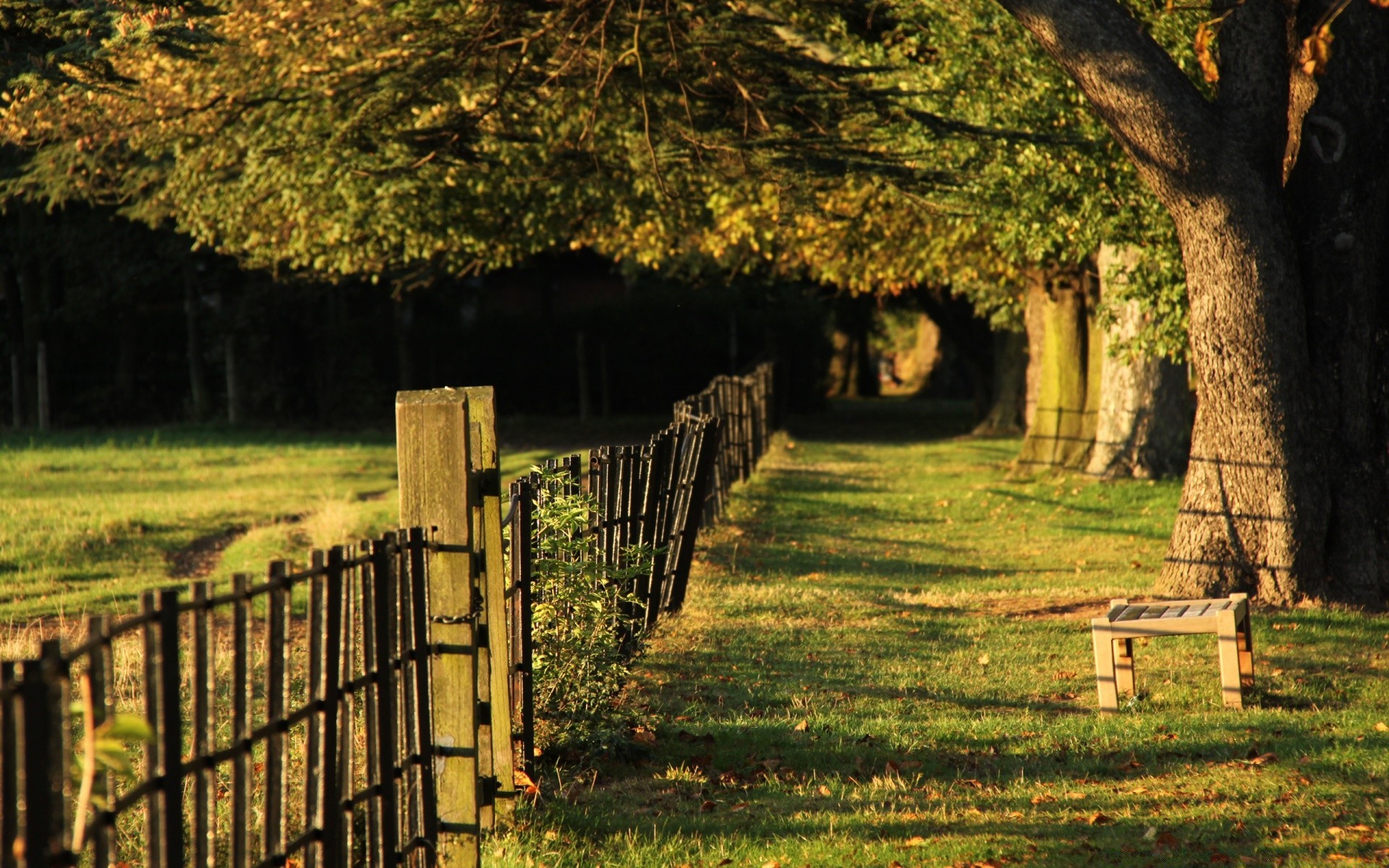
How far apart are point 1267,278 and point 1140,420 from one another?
10220mm

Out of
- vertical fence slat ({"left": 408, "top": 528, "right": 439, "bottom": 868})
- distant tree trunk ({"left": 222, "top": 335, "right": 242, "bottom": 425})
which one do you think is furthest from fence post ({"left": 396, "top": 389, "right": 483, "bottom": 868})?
distant tree trunk ({"left": 222, "top": 335, "right": 242, "bottom": 425})

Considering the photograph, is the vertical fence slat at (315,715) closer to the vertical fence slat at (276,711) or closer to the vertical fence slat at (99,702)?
the vertical fence slat at (276,711)

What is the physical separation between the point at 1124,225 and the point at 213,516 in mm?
9664

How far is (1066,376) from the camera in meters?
21.8

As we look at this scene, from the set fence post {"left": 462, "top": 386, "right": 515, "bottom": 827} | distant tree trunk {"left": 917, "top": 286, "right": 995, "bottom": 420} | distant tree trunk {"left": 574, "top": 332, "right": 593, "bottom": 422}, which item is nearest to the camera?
fence post {"left": 462, "top": 386, "right": 515, "bottom": 827}

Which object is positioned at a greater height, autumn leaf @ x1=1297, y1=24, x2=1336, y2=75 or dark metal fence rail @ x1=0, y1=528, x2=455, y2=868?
autumn leaf @ x1=1297, y1=24, x2=1336, y2=75

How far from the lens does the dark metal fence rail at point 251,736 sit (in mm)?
2541

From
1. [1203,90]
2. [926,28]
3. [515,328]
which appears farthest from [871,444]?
[1203,90]

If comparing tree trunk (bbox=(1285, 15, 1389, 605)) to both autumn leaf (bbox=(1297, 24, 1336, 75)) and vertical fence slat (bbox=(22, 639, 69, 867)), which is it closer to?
autumn leaf (bbox=(1297, 24, 1336, 75))

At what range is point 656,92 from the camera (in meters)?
14.4

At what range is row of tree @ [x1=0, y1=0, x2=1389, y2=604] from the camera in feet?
31.0

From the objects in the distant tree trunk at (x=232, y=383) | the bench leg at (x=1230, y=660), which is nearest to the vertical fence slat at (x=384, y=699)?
the bench leg at (x=1230, y=660)

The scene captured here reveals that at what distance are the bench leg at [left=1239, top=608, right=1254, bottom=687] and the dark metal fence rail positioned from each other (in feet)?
15.2

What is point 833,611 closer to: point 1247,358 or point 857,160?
point 1247,358
